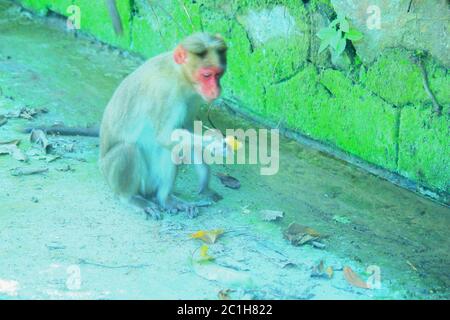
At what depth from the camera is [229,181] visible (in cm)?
626

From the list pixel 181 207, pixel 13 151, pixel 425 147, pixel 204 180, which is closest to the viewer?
pixel 181 207

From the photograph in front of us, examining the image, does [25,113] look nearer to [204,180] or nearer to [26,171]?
[26,171]

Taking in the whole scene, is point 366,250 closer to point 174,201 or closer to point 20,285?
point 174,201

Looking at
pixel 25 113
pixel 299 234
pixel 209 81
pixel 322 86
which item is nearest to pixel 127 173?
pixel 209 81

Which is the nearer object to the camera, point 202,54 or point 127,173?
point 202,54

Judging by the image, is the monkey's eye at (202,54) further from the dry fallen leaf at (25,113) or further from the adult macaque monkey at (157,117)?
the dry fallen leaf at (25,113)

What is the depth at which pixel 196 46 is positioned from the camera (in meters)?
5.27

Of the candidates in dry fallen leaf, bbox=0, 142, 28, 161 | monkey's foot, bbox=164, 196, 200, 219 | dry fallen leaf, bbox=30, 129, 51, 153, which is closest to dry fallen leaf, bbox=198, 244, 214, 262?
monkey's foot, bbox=164, 196, 200, 219

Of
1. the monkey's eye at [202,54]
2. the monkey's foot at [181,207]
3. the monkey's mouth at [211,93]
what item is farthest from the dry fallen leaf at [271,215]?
the monkey's eye at [202,54]

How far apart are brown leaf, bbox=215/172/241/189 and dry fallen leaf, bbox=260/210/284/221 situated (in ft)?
1.57

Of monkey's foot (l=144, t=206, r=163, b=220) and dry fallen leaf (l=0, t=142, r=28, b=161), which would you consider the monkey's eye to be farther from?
dry fallen leaf (l=0, t=142, r=28, b=161)

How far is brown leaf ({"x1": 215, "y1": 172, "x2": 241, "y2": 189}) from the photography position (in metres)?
6.21

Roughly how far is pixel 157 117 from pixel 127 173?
42cm
